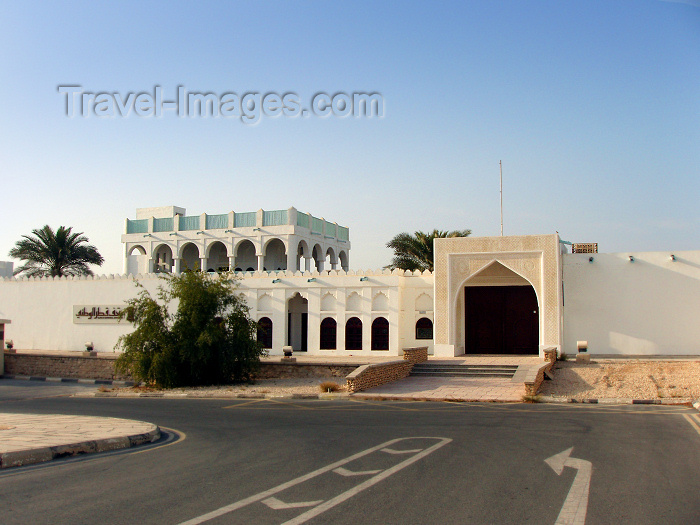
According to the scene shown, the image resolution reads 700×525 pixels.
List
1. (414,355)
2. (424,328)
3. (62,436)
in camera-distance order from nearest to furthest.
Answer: (62,436) → (414,355) → (424,328)

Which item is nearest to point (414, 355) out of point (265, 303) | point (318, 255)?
point (265, 303)

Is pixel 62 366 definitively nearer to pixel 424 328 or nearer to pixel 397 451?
pixel 424 328

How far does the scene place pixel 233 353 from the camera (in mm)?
20250

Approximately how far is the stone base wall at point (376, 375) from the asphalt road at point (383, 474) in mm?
5103

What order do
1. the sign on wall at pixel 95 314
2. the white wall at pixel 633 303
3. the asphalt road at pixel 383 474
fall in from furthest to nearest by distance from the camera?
1. the sign on wall at pixel 95 314
2. the white wall at pixel 633 303
3. the asphalt road at pixel 383 474

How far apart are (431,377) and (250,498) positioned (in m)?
14.8

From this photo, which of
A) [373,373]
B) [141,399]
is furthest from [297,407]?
[141,399]

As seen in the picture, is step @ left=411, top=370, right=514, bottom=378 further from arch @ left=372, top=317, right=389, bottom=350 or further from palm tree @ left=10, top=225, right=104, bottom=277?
palm tree @ left=10, top=225, right=104, bottom=277

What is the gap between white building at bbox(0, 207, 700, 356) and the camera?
2278cm

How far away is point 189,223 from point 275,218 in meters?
5.49

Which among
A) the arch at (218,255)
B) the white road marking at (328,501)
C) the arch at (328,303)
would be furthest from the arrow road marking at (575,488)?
the arch at (218,255)

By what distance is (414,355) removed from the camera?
71.1 ft

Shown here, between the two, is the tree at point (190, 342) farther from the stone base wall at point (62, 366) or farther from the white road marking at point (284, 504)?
the white road marking at point (284, 504)

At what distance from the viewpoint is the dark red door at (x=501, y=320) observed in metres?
25.4
